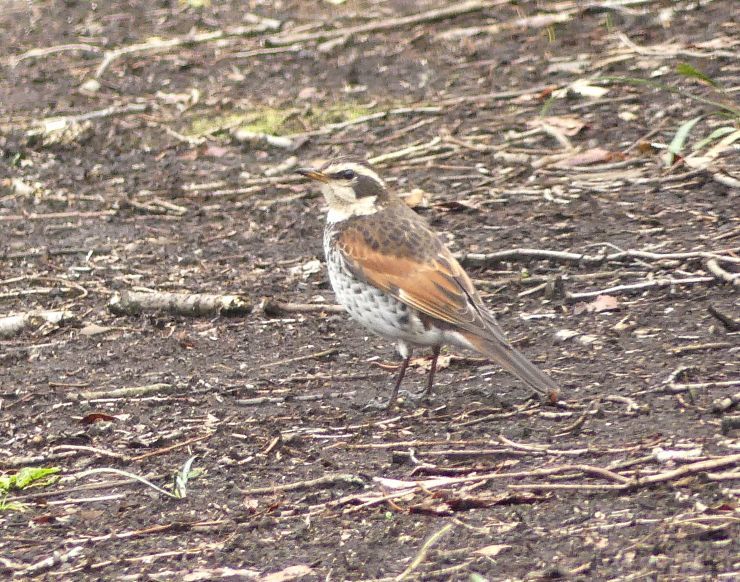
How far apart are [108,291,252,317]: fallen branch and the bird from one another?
103cm

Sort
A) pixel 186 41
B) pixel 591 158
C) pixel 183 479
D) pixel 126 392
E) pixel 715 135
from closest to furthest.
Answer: pixel 183 479 < pixel 126 392 < pixel 715 135 < pixel 591 158 < pixel 186 41

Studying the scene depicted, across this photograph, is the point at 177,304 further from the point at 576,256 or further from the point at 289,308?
the point at 576,256

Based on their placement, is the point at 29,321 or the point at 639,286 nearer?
the point at 639,286

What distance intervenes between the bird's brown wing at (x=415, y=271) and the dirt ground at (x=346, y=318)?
44 centimetres

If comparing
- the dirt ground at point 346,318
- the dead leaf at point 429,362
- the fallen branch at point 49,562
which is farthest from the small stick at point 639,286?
the fallen branch at point 49,562

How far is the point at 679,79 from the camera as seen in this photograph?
971 centimetres

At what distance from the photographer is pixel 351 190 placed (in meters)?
6.92

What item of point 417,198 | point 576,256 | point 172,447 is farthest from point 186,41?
point 172,447

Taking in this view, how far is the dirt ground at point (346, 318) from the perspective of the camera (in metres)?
4.57

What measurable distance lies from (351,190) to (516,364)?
173 centimetres

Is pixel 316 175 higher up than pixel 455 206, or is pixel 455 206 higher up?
pixel 316 175

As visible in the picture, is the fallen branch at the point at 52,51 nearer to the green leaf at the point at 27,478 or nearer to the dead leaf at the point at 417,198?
the dead leaf at the point at 417,198

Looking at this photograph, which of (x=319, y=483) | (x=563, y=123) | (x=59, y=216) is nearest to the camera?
(x=319, y=483)

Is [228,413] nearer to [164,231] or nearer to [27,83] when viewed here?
[164,231]
